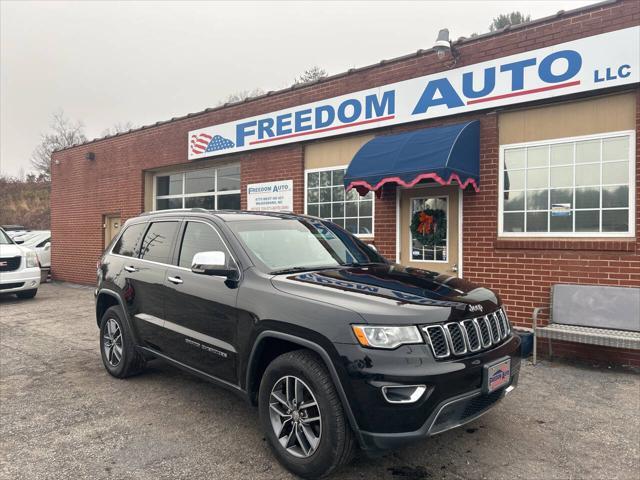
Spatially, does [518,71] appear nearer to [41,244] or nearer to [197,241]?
[197,241]

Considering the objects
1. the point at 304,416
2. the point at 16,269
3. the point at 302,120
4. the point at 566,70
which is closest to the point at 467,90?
the point at 566,70

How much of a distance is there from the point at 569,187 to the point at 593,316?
5.51 feet

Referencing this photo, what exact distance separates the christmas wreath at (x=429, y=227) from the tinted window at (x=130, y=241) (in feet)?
13.7

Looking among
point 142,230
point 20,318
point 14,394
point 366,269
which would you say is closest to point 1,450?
point 14,394

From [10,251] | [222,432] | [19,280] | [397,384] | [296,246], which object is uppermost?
[296,246]

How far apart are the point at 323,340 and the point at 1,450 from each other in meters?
2.62

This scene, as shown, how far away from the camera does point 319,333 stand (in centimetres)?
291

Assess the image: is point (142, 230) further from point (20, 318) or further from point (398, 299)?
point (20, 318)

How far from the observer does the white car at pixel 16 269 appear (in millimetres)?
10727

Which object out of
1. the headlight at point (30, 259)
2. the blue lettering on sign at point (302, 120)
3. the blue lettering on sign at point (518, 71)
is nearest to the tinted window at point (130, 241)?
the blue lettering on sign at point (302, 120)

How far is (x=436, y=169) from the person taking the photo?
614 cm

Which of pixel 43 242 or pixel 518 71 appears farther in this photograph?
pixel 43 242

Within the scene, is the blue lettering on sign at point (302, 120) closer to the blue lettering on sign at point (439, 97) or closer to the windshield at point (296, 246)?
the blue lettering on sign at point (439, 97)

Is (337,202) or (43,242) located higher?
(337,202)
